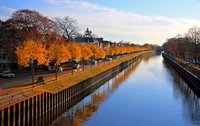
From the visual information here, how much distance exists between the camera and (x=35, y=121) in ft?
131

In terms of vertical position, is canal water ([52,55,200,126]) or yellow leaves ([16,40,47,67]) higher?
yellow leaves ([16,40,47,67])

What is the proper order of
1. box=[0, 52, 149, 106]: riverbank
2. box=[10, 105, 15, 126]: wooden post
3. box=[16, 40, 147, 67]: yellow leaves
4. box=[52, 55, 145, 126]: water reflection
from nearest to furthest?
box=[10, 105, 15, 126]: wooden post → box=[0, 52, 149, 106]: riverbank → box=[52, 55, 145, 126]: water reflection → box=[16, 40, 147, 67]: yellow leaves

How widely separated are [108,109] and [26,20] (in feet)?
133

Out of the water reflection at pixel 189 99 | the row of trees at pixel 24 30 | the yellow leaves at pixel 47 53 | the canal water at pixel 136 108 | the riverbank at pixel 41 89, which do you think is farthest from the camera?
the row of trees at pixel 24 30

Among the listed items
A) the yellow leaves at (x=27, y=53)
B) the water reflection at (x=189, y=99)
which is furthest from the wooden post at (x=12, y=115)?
the water reflection at (x=189, y=99)

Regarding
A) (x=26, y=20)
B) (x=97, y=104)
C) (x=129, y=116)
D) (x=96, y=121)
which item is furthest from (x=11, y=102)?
(x=26, y=20)

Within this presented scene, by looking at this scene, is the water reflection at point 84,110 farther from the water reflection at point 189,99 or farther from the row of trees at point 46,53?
the water reflection at point 189,99

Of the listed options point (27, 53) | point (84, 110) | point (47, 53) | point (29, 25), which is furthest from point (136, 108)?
point (29, 25)

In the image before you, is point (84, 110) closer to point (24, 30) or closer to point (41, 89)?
point (41, 89)

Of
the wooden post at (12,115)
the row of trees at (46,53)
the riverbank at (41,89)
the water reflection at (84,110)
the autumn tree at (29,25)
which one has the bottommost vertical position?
the water reflection at (84,110)

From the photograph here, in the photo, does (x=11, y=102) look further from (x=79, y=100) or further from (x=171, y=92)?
(x=171, y=92)

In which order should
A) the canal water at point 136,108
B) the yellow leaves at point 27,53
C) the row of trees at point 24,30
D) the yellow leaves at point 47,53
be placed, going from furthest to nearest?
the row of trees at point 24,30
the yellow leaves at point 47,53
the yellow leaves at point 27,53
the canal water at point 136,108

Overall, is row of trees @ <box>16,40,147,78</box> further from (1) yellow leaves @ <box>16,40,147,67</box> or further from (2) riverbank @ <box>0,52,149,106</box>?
(2) riverbank @ <box>0,52,149,106</box>

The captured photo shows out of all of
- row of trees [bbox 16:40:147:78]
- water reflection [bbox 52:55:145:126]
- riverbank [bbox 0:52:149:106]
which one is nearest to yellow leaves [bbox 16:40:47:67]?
row of trees [bbox 16:40:147:78]
